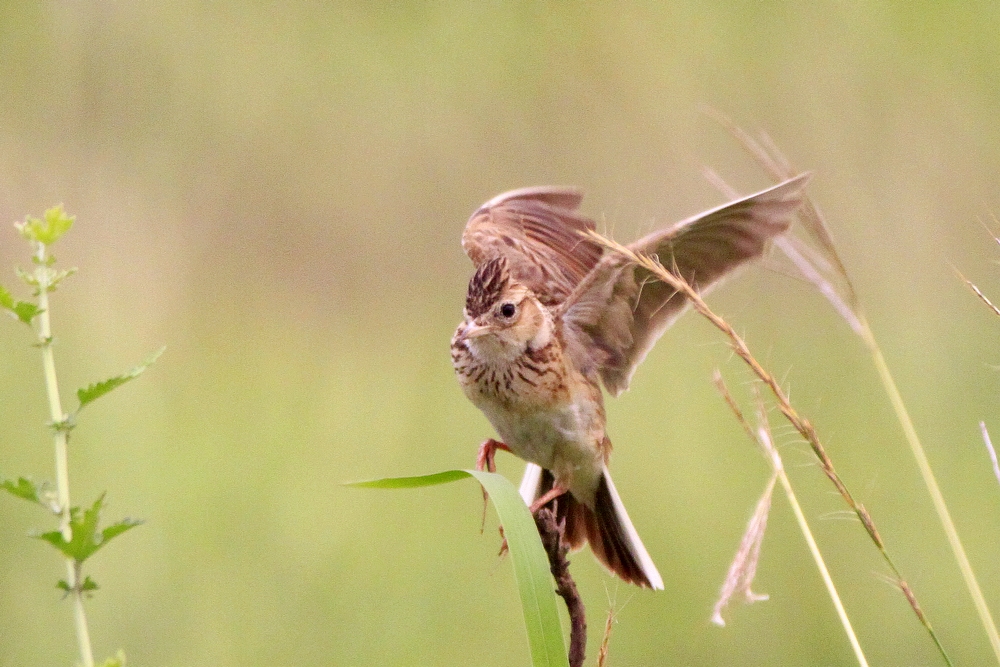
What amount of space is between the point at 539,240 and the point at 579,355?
2.49 feet

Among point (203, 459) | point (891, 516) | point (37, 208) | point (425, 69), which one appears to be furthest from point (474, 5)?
point (891, 516)

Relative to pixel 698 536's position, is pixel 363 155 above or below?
above

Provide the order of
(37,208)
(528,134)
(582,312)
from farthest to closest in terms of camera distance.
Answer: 1. (528,134)
2. (37,208)
3. (582,312)

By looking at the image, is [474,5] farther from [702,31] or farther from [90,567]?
[90,567]

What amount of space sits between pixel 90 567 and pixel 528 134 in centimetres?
417

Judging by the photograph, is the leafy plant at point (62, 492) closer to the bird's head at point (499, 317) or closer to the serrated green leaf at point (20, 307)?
the serrated green leaf at point (20, 307)

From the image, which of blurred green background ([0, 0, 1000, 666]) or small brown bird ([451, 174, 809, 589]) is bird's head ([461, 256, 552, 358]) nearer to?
small brown bird ([451, 174, 809, 589])

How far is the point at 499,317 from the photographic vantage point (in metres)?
3.21

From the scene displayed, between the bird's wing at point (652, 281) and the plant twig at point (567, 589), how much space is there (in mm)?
784

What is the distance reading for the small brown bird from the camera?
122 inches

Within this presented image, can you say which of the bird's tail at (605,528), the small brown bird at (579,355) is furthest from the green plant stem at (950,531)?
the bird's tail at (605,528)

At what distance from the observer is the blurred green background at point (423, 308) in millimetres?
3820

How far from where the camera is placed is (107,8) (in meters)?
5.25

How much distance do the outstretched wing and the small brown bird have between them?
114mm
